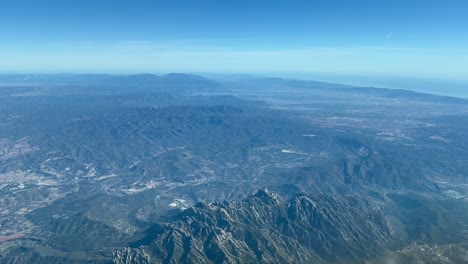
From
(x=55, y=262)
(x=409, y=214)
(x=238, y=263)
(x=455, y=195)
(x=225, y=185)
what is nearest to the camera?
(x=238, y=263)

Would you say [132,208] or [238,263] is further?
[132,208]

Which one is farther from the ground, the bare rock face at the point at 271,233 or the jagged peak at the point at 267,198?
the jagged peak at the point at 267,198

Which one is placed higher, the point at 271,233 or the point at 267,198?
the point at 267,198

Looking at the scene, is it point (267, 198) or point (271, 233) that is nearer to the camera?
point (271, 233)

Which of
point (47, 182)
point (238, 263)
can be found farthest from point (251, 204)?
point (47, 182)

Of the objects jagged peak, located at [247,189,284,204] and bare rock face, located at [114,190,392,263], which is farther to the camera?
jagged peak, located at [247,189,284,204]

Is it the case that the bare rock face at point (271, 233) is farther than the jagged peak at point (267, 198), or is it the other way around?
the jagged peak at point (267, 198)

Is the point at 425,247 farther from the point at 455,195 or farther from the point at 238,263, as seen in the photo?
the point at 455,195

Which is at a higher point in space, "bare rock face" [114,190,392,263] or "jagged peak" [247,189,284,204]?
"jagged peak" [247,189,284,204]
